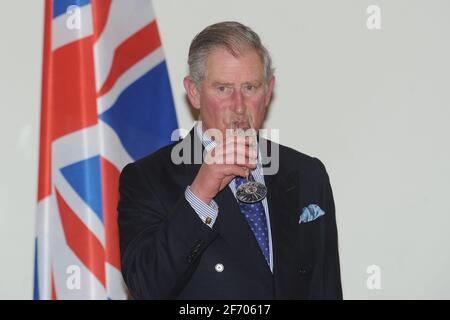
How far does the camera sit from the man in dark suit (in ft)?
8.34

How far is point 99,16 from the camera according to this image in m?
4.15

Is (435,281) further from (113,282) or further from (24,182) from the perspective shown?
A: (24,182)

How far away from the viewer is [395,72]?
4695 millimetres

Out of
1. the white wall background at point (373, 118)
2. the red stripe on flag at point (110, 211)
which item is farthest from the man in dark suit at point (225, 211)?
the white wall background at point (373, 118)

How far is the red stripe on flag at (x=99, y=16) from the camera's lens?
413 centimetres

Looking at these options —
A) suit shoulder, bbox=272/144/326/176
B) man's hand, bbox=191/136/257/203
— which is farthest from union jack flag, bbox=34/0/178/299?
man's hand, bbox=191/136/257/203

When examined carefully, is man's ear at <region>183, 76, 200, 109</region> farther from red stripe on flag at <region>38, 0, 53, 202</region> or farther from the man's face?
red stripe on flag at <region>38, 0, 53, 202</region>

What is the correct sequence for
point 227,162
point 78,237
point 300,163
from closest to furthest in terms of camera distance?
1. point 227,162
2. point 300,163
3. point 78,237

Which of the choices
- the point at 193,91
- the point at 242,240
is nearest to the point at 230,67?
the point at 193,91

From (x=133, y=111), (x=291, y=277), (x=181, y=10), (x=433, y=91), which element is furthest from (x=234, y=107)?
(x=433, y=91)

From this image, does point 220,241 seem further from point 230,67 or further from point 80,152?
point 80,152

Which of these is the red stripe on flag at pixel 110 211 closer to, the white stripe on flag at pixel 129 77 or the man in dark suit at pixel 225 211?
the white stripe on flag at pixel 129 77

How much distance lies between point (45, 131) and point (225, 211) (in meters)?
1.59

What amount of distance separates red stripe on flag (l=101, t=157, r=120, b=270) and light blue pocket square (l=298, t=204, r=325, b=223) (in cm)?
145
